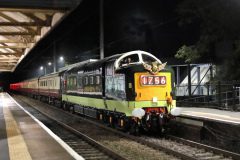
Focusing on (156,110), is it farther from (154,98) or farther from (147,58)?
(147,58)

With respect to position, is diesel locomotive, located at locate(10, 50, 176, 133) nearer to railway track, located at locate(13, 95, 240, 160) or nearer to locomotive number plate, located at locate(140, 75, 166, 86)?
locomotive number plate, located at locate(140, 75, 166, 86)

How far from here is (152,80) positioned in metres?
15.2

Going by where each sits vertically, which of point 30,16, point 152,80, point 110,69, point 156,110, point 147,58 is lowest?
point 156,110

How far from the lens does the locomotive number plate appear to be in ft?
49.4

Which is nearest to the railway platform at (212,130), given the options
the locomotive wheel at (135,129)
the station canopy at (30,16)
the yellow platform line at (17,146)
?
the locomotive wheel at (135,129)

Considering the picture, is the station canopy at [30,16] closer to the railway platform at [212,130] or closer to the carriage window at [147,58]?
the carriage window at [147,58]

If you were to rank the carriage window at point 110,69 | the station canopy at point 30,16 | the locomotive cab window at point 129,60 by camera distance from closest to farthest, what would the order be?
the locomotive cab window at point 129,60, the carriage window at point 110,69, the station canopy at point 30,16

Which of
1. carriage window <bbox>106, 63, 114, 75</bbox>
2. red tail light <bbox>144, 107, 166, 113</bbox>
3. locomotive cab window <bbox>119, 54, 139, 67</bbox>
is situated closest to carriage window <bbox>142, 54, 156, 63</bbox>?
locomotive cab window <bbox>119, 54, 139, 67</bbox>

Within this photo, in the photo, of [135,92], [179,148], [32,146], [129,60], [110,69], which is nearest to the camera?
[32,146]

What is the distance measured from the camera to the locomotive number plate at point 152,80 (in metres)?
15.0

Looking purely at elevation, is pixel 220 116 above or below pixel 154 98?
below

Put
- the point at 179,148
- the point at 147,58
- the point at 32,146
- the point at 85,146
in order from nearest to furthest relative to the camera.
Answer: the point at 32,146
the point at 179,148
the point at 85,146
the point at 147,58

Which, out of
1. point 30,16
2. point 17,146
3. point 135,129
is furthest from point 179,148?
point 30,16

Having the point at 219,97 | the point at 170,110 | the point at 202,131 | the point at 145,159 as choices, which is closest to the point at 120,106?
the point at 170,110
